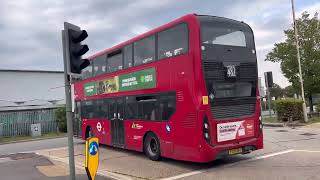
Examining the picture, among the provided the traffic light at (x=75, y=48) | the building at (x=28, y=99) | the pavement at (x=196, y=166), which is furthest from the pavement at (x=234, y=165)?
the building at (x=28, y=99)

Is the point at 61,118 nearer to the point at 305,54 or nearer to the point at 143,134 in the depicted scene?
the point at 305,54

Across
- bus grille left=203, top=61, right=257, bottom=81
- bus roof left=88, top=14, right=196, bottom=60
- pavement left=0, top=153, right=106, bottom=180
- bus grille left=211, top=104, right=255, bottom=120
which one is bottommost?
pavement left=0, top=153, right=106, bottom=180

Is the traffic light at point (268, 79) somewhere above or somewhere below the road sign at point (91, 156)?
above

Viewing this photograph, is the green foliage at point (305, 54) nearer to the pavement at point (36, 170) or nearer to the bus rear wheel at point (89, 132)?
the bus rear wheel at point (89, 132)

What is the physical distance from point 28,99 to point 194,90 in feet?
123

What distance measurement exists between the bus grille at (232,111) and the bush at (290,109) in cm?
1328

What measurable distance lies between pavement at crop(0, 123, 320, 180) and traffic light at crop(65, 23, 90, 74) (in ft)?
12.4

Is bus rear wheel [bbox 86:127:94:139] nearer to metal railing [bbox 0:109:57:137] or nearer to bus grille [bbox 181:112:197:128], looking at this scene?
bus grille [bbox 181:112:197:128]

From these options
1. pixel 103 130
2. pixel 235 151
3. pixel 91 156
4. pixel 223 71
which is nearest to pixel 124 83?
pixel 103 130

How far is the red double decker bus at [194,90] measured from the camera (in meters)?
11.4

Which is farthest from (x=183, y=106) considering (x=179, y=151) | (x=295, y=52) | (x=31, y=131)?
(x=31, y=131)

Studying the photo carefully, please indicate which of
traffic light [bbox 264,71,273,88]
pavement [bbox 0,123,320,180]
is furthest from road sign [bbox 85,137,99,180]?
traffic light [bbox 264,71,273,88]

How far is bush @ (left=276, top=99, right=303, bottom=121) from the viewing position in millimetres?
24891

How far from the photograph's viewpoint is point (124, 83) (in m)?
15.2
